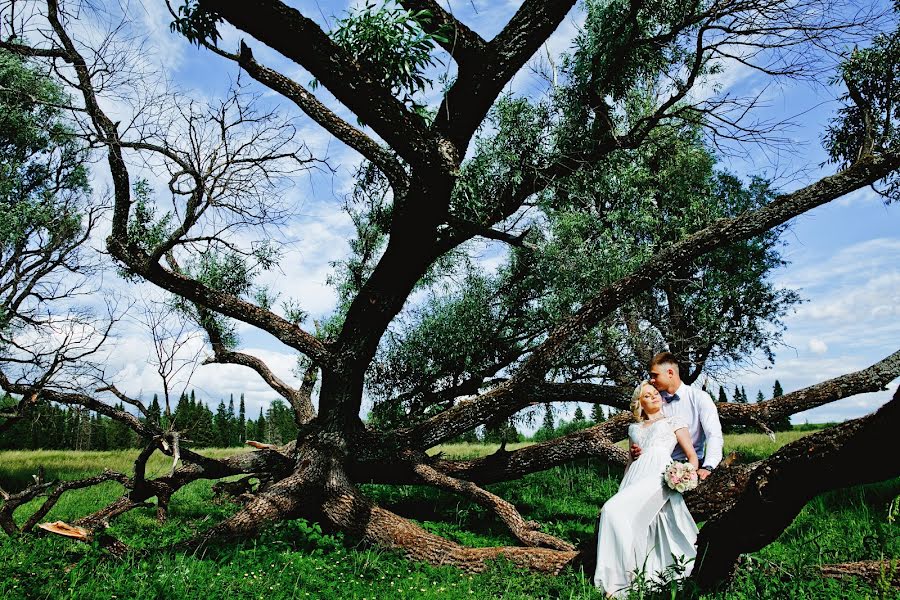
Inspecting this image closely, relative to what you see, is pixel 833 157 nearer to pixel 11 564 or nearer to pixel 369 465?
pixel 369 465

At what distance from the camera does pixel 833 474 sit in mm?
3605

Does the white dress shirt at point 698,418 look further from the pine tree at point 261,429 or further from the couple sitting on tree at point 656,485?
the pine tree at point 261,429

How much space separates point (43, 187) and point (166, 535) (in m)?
14.9

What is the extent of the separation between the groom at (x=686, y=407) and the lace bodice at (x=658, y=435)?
0.33 ft

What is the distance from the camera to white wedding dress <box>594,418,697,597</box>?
236 inches

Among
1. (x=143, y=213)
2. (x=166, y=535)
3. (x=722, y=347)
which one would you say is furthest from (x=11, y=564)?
(x=722, y=347)

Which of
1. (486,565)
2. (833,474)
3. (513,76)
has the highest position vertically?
(513,76)

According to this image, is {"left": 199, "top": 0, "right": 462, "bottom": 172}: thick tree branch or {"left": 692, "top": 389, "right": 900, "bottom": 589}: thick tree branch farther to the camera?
{"left": 199, "top": 0, "right": 462, "bottom": 172}: thick tree branch

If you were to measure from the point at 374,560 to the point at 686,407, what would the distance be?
13.7ft

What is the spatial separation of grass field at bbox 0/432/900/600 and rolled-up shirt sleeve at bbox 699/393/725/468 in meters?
1.11

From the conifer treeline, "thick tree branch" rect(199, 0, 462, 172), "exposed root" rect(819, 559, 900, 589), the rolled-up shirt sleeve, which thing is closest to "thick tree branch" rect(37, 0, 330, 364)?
"thick tree branch" rect(199, 0, 462, 172)

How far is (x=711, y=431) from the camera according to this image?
658 cm

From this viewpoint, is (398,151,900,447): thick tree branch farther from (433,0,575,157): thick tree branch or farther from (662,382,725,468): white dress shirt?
(433,0,575,157): thick tree branch

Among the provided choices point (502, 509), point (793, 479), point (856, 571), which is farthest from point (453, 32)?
point (856, 571)
